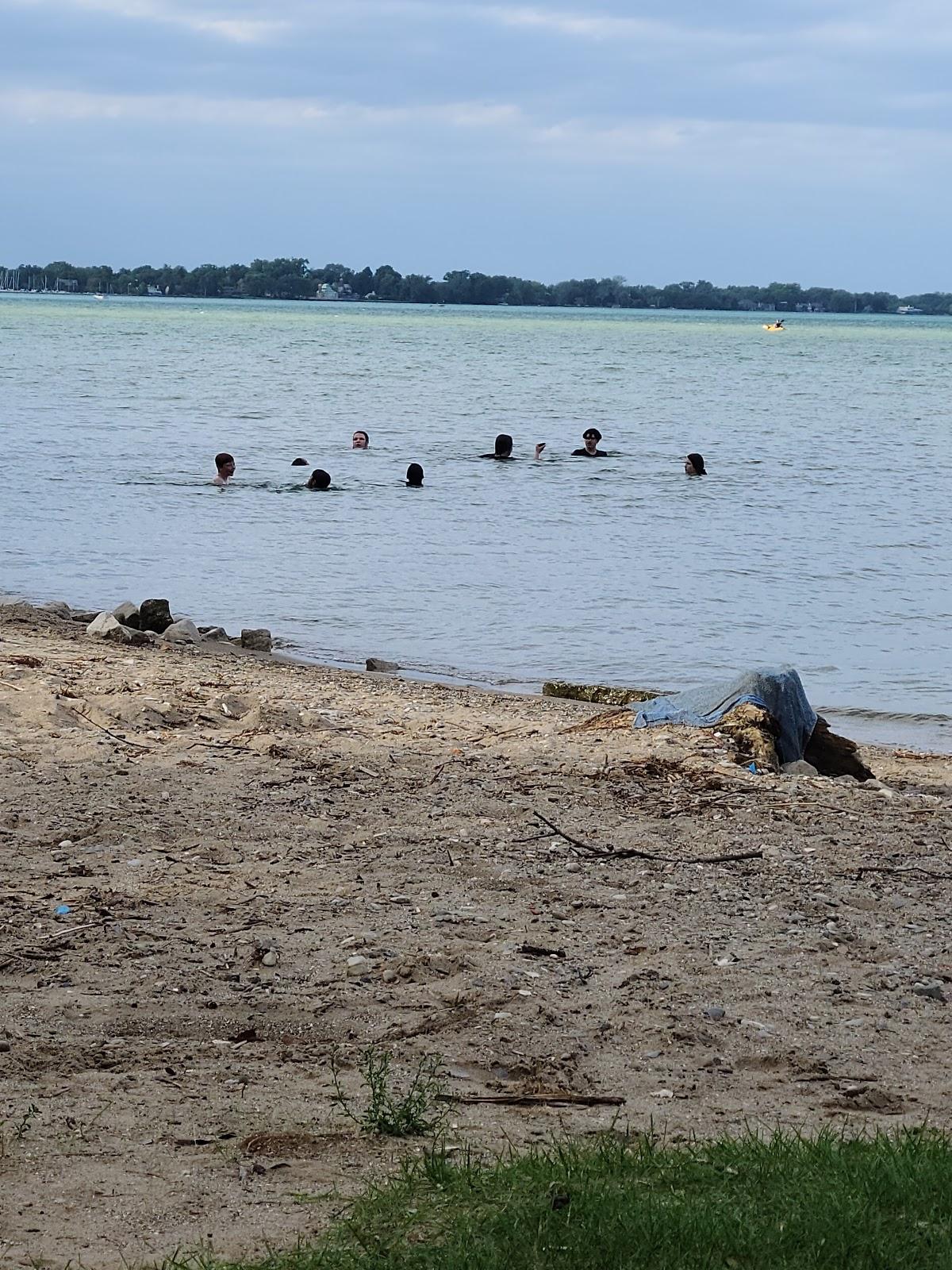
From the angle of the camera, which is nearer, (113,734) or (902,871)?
(902,871)

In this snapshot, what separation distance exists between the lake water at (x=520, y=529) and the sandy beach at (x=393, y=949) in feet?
12.2

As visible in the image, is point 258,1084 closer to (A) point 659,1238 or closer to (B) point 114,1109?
(B) point 114,1109

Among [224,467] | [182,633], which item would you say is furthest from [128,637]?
[224,467]

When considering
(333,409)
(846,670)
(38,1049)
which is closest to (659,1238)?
(38,1049)

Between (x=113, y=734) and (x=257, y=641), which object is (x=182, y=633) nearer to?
(x=257, y=641)

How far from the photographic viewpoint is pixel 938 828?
21.4 ft

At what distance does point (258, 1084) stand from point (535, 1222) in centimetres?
115

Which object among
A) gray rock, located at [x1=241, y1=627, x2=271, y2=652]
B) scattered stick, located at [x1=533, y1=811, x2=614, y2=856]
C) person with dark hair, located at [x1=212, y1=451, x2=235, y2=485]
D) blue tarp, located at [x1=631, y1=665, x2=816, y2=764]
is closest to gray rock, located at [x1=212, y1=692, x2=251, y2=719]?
blue tarp, located at [x1=631, y1=665, x2=816, y2=764]

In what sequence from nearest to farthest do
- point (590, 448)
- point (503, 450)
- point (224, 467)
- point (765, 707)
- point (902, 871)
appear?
point (902, 871)
point (765, 707)
point (224, 467)
point (503, 450)
point (590, 448)

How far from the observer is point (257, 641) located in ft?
38.4

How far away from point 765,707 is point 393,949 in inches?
148

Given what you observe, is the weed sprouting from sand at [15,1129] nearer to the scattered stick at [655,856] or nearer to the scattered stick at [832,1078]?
the scattered stick at [832,1078]

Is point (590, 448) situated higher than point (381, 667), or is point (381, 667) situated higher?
point (590, 448)

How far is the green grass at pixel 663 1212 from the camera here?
2.86 meters
